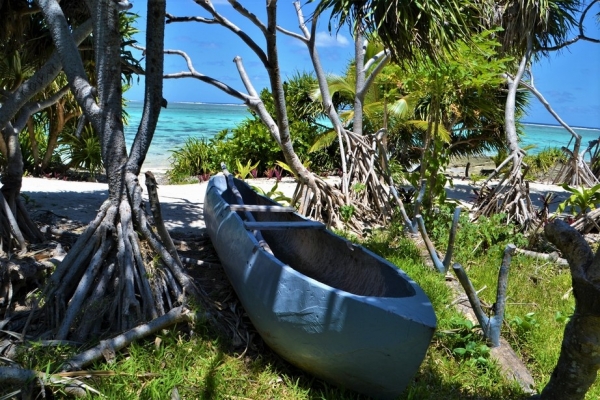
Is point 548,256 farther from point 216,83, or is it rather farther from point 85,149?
point 85,149

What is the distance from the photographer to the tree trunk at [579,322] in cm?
234

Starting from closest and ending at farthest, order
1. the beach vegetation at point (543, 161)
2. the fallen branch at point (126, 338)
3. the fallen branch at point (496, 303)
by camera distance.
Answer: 1. the fallen branch at point (126, 338)
2. the fallen branch at point (496, 303)
3. the beach vegetation at point (543, 161)

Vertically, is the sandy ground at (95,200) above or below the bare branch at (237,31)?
below

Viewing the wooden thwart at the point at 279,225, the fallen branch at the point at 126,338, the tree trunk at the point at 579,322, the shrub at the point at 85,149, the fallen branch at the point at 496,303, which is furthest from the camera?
the shrub at the point at 85,149

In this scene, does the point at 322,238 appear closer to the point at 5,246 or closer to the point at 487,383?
the point at 487,383

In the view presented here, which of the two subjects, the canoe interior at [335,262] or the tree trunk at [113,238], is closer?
the canoe interior at [335,262]

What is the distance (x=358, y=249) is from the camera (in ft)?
14.0

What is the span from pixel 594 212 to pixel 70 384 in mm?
6012

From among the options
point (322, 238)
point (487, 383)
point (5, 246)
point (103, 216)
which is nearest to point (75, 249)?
point (103, 216)

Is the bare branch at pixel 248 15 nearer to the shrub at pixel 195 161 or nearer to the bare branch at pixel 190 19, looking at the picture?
the bare branch at pixel 190 19

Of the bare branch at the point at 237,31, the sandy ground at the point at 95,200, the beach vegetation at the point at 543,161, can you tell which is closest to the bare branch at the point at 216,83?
the bare branch at the point at 237,31

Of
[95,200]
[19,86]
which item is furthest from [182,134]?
[19,86]

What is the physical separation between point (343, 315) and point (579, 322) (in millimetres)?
1140

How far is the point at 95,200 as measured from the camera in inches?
338
